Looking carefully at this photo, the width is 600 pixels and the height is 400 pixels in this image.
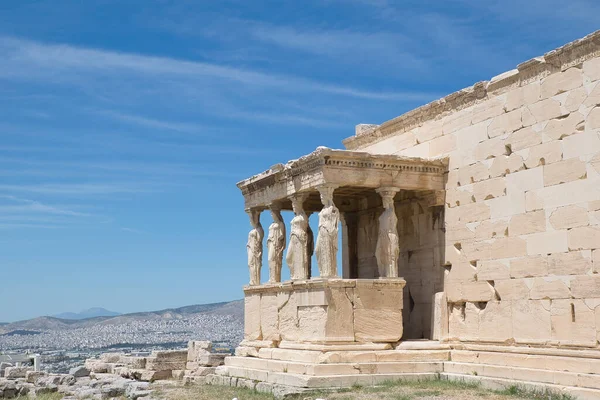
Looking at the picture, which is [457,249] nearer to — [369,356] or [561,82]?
[369,356]

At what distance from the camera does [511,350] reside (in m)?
13.4

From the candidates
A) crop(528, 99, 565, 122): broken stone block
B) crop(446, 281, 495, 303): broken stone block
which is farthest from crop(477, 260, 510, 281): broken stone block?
crop(528, 99, 565, 122): broken stone block

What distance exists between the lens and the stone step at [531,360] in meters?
12.0

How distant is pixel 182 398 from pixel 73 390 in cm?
375

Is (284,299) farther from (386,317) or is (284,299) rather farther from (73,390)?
(73,390)

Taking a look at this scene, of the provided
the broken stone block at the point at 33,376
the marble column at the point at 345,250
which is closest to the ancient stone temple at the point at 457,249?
the marble column at the point at 345,250

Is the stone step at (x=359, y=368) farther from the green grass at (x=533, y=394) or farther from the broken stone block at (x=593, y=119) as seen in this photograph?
the broken stone block at (x=593, y=119)

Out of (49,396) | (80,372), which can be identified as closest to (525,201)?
(49,396)

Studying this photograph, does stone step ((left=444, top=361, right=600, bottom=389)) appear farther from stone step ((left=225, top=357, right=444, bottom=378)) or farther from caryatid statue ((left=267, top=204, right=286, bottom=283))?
caryatid statue ((left=267, top=204, right=286, bottom=283))

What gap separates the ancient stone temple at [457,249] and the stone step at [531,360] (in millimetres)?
22

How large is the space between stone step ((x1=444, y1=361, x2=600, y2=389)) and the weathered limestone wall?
0.48 meters

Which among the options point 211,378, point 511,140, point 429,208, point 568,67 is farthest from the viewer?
point 211,378

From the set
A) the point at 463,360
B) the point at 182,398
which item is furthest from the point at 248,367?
the point at 463,360

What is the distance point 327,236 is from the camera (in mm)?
14977
